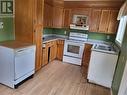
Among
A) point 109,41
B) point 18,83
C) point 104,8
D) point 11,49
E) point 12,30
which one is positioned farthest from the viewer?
point 109,41

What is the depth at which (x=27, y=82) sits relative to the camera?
2701 millimetres

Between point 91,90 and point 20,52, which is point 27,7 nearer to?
point 20,52

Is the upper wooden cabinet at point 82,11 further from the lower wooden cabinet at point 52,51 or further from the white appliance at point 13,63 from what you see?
the white appliance at point 13,63

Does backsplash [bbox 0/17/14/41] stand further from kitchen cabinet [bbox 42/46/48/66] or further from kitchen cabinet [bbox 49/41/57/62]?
kitchen cabinet [bbox 49/41/57/62]

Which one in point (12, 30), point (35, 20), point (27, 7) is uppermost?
point (27, 7)

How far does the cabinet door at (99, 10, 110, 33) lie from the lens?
3676 millimetres

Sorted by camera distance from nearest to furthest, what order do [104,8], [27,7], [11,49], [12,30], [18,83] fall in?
[11,49] → [18,83] → [27,7] → [12,30] → [104,8]

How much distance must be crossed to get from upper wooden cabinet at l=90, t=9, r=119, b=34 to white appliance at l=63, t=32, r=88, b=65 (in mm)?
528

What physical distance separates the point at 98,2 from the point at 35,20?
88.2 inches

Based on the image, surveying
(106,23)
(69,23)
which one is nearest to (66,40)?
(69,23)

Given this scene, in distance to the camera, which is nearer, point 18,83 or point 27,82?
point 18,83

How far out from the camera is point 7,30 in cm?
278

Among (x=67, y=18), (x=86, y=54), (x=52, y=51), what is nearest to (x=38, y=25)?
(x=52, y=51)

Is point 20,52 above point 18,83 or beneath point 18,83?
above
